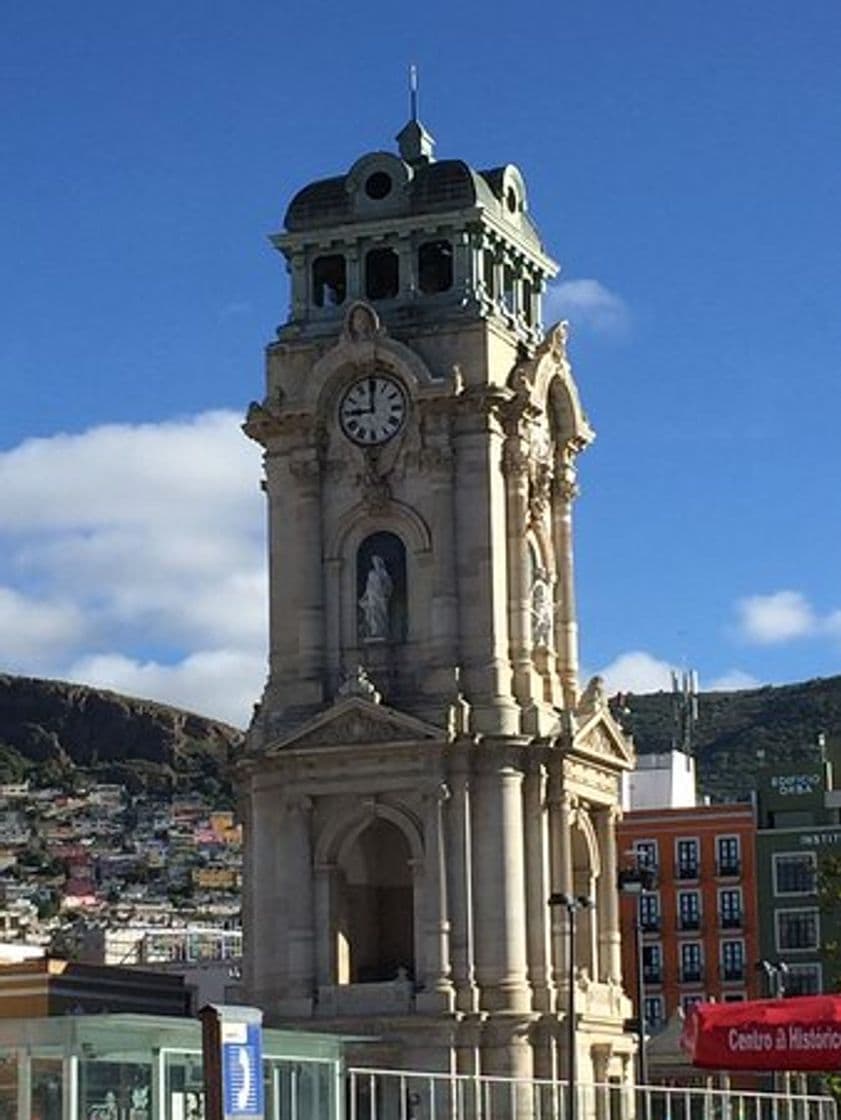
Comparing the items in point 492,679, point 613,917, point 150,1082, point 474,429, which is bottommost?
point 150,1082

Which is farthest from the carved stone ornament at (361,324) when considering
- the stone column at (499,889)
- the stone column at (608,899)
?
the stone column at (608,899)

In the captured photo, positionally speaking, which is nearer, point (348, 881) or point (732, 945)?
point (348, 881)

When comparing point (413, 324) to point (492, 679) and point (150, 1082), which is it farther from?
point (150, 1082)

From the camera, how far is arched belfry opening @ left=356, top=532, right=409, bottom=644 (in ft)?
271

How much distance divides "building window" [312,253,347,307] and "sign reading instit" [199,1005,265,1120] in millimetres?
51881

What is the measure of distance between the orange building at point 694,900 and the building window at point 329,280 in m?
45.3

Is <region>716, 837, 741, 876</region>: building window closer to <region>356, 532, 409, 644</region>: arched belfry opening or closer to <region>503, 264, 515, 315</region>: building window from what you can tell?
<region>503, 264, 515, 315</region>: building window

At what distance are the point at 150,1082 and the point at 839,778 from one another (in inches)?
3542

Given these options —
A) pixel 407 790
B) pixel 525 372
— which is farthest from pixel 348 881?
pixel 525 372

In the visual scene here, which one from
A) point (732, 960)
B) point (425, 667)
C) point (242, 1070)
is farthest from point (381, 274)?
point (242, 1070)

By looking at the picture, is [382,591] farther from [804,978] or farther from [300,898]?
[804,978]

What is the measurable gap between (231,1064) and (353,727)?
1800 inches

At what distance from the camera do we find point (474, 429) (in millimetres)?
82625

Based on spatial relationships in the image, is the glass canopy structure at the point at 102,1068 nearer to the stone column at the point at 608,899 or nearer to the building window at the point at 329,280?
the stone column at the point at 608,899
